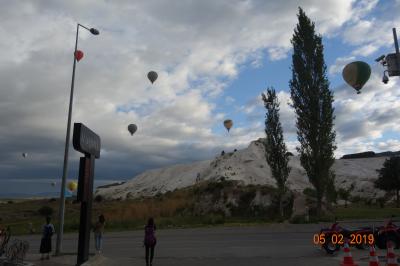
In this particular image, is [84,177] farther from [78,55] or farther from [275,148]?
[275,148]

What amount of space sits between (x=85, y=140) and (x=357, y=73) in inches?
486

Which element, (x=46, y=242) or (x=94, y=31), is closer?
(x=46, y=242)

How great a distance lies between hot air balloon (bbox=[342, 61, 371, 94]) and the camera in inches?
739

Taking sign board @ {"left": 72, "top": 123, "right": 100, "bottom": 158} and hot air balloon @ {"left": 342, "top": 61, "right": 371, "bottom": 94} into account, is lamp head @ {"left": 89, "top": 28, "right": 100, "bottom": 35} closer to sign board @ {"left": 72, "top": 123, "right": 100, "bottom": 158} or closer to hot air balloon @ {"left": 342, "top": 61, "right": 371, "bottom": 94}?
sign board @ {"left": 72, "top": 123, "right": 100, "bottom": 158}

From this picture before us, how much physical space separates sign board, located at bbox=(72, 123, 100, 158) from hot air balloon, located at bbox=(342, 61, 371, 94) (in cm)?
1162

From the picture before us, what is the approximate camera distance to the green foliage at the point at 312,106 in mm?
35719

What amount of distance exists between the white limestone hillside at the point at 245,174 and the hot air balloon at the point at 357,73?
45.4m

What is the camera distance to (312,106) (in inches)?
1451

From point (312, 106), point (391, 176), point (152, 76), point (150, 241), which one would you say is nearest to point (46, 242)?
point (150, 241)

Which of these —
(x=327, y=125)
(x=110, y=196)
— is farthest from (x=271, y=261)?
(x=110, y=196)

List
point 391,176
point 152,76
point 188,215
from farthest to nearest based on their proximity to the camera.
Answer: point 391,176, point 188,215, point 152,76

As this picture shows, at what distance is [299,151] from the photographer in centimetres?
3719

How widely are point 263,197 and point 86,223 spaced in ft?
109

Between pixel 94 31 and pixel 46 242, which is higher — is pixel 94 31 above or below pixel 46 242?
above
